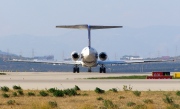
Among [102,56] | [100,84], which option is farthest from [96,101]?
[102,56]

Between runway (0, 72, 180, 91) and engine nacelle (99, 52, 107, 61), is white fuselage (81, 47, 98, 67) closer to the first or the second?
engine nacelle (99, 52, 107, 61)

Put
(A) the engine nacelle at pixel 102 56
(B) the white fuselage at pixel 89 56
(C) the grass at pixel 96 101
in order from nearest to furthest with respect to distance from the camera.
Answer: (C) the grass at pixel 96 101
(B) the white fuselage at pixel 89 56
(A) the engine nacelle at pixel 102 56

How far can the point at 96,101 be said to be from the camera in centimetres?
3297

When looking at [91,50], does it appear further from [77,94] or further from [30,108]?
[30,108]

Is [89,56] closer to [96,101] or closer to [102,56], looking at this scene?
[102,56]

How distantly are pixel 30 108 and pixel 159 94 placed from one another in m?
11.6

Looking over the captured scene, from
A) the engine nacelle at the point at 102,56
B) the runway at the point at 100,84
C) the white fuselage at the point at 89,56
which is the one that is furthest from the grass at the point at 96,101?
the engine nacelle at the point at 102,56

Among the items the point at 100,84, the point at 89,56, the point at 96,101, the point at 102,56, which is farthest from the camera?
the point at 102,56

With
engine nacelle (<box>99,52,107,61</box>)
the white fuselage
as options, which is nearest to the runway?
the white fuselage

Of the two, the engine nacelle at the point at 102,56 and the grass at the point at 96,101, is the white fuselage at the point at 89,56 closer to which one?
the engine nacelle at the point at 102,56

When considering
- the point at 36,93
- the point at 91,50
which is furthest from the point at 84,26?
the point at 36,93

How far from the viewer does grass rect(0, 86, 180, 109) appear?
29219mm

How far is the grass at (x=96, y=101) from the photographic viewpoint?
95.9 feet

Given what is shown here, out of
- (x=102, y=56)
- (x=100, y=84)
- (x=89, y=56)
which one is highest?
(x=102, y=56)
